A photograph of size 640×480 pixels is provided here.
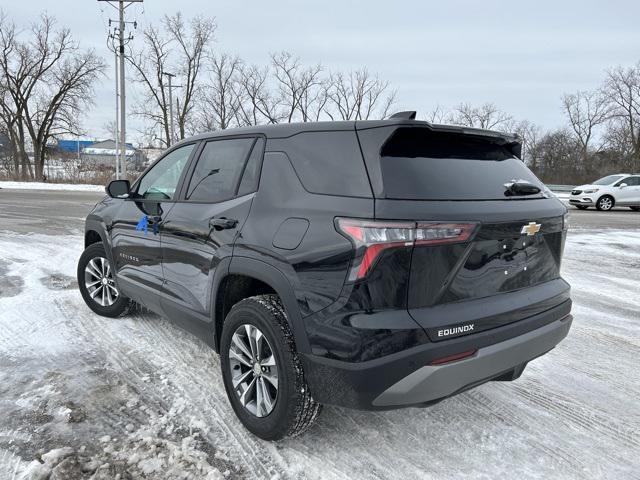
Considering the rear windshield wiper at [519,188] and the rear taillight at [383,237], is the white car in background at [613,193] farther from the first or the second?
the rear taillight at [383,237]

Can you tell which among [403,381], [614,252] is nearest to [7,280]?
[403,381]

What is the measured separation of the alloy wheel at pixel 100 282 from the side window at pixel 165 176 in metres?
1.01

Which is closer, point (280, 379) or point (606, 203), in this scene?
point (280, 379)

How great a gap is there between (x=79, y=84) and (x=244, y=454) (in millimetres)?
44875

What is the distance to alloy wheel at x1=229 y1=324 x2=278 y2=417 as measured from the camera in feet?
8.37

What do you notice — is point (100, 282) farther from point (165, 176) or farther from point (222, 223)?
point (222, 223)

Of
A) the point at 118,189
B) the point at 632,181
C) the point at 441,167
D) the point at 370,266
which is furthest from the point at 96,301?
the point at 632,181

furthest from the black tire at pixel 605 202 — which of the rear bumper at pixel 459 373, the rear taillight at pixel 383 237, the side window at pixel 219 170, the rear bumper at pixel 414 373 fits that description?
the rear taillight at pixel 383 237

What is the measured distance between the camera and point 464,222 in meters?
2.16

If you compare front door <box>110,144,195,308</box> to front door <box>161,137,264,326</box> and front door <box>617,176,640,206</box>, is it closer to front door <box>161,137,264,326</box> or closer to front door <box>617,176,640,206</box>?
front door <box>161,137,264,326</box>

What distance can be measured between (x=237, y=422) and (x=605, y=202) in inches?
852

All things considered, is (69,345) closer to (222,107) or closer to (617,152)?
(222,107)

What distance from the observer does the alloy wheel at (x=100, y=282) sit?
456 cm

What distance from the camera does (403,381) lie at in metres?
2.08
